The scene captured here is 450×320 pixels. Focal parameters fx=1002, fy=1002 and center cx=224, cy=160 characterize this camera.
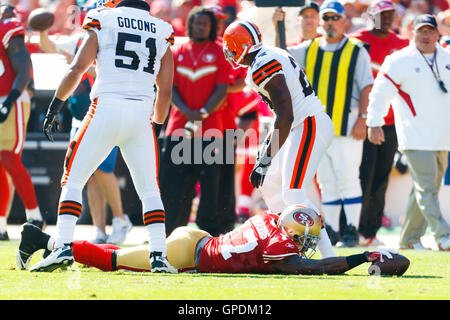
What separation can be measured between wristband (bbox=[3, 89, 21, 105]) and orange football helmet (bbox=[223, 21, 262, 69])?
3.31m

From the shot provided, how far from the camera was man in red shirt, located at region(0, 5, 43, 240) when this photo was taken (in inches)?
379

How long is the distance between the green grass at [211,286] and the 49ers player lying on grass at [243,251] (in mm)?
89

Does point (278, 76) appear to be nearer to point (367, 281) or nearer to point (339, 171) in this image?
point (367, 281)

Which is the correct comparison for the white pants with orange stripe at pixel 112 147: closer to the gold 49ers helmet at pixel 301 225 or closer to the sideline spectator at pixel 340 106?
the gold 49ers helmet at pixel 301 225

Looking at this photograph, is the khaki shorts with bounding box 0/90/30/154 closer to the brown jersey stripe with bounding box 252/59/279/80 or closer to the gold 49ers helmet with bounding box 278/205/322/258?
the brown jersey stripe with bounding box 252/59/279/80

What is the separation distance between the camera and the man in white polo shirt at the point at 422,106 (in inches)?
351

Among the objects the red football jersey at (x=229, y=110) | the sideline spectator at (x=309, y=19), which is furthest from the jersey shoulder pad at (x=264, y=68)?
the sideline spectator at (x=309, y=19)

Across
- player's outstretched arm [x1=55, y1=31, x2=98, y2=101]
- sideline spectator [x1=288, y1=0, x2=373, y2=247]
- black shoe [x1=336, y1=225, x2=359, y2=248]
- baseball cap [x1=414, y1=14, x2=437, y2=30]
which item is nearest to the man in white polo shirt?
baseball cap [x1=414, y1=14, x2=437, y2=30]

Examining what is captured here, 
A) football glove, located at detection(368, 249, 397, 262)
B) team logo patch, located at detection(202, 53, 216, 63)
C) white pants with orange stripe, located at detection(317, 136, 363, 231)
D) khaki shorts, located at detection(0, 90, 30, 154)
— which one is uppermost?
team logo patch, located at detection(202, 53, 216, 63)

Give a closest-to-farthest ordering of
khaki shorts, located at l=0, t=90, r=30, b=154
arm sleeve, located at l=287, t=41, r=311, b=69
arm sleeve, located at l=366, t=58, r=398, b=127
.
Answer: arm sleeve, located at l=366, t=58, r=398, b=127 < arm sleeve, located at l=287, t=41, r=311, b=69 < khaki shorts, located at l=0, t=90, r=30, b=154

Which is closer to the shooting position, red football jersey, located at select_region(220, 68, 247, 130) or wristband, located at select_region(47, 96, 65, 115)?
wristband, located at select_region(47, 96, 65, 115)

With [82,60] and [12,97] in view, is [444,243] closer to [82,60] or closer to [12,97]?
[82,60]

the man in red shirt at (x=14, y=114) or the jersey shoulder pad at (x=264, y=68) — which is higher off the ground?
the jersey shoulder pad at (x=264, y=68)

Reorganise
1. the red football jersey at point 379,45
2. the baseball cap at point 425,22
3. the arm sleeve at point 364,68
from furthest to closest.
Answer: the red football jersey at point 379,45 → the arm sleeve at point 364,68 → the baseball cap at point 425,22
